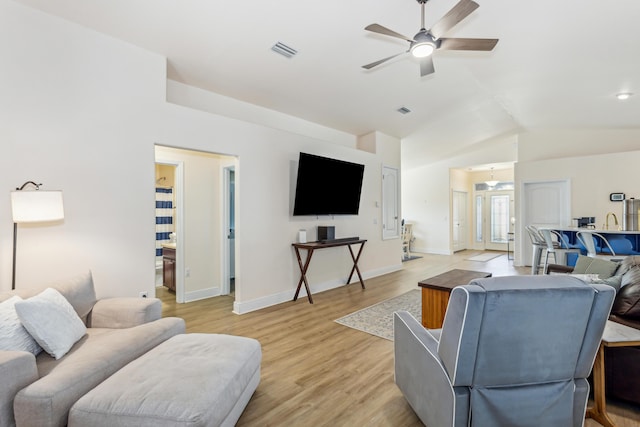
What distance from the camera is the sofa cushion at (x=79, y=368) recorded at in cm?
143

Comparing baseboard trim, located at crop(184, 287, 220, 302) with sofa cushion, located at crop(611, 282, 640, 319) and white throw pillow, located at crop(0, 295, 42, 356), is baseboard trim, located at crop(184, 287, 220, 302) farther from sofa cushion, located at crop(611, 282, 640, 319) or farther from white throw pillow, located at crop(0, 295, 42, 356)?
sofa cushion, located at crop(611, 282, 640, 319)

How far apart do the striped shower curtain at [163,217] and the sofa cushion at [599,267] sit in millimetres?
6243

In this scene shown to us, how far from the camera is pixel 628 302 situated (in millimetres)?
2145

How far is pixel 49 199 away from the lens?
2289 millimetres

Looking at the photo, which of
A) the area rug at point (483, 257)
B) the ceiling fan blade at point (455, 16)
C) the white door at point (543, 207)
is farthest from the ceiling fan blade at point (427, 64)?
the area rug at point (483, 257)

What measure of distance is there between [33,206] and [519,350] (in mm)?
3187

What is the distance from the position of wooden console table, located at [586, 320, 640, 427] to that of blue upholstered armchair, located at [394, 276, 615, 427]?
0.35 m

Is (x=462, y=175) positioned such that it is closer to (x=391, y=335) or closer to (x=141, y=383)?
(x=391, y=335)

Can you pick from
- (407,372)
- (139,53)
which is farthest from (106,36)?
(407,372)

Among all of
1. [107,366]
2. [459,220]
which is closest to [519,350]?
[107,366]

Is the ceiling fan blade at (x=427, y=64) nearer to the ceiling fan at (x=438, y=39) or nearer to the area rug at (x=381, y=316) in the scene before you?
the ceiling fan at (x=438, y=39)

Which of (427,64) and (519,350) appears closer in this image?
(519,350)

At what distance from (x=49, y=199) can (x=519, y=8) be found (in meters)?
4.28

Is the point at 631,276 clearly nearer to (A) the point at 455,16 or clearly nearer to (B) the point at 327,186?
(A) the point at 455,16
